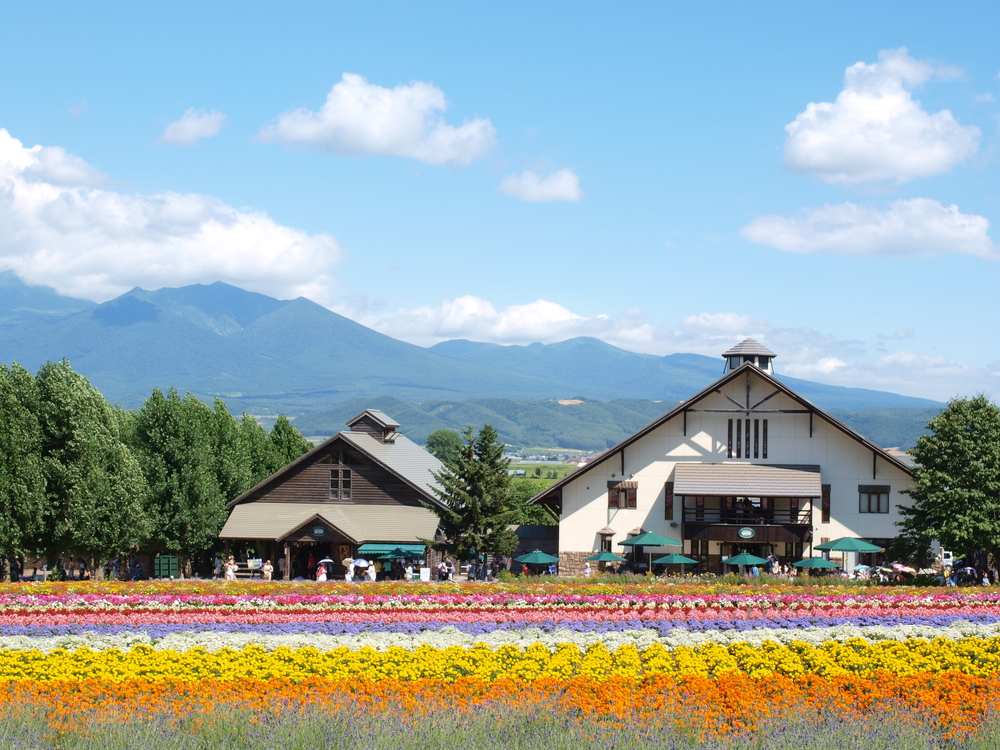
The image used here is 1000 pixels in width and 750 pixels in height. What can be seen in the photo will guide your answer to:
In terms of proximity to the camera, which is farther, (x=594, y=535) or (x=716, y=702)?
(x=594, y=535)

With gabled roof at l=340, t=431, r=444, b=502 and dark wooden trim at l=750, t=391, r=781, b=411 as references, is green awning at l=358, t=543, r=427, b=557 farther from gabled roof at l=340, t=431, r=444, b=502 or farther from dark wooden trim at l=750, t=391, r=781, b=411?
dark wooden trim at l=750, t=391, r=781, b=411

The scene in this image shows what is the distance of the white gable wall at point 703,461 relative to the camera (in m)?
50.9

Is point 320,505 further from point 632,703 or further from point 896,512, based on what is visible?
point 632,703

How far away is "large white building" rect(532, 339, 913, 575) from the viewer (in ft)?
165

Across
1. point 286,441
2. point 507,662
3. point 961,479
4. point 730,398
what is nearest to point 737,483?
point 730,398

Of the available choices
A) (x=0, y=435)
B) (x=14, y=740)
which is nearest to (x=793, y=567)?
(x=0, y=435)

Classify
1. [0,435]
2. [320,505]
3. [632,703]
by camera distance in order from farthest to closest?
[320,505], [0,435], [632,703]

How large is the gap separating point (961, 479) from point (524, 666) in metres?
29.3

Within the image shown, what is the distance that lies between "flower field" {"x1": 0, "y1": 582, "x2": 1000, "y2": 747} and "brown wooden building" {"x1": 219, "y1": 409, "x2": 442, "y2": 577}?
20.7 m

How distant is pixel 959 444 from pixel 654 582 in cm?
1322

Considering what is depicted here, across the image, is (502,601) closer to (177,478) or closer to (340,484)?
(177,478)

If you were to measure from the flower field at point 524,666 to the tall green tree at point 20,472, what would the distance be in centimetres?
1316

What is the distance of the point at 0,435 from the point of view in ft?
142

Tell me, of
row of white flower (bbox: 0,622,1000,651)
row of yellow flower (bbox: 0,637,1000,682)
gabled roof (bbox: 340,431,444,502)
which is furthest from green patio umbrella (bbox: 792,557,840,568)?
row of yellow flower (bbox: 0,637,1000,682)
